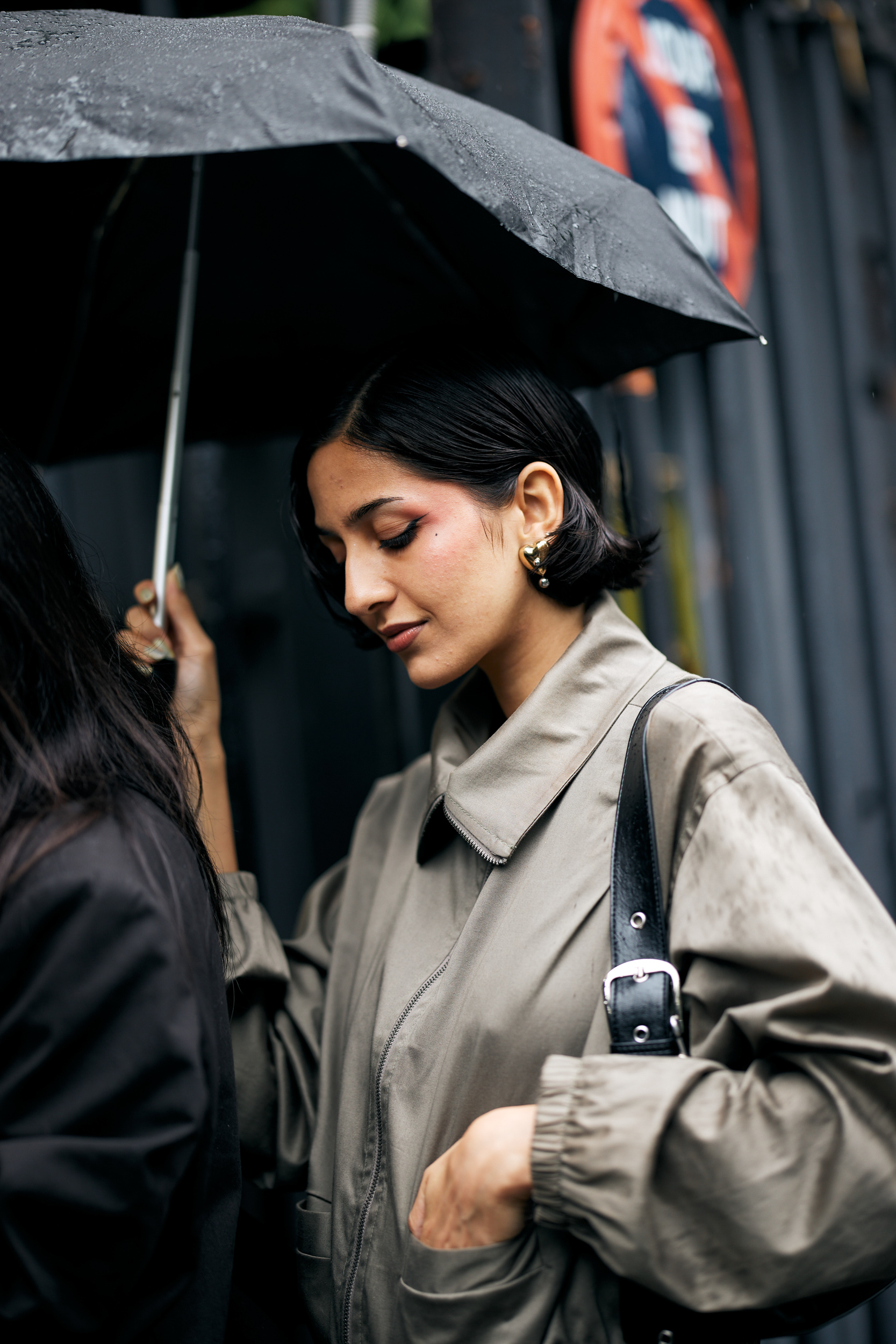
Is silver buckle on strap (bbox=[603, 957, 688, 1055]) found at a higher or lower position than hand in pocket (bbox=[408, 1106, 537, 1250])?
higher

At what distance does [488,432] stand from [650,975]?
0.96m

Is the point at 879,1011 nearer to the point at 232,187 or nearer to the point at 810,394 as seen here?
the point at 232,187

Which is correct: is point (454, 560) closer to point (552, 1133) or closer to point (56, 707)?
point (56, 707)

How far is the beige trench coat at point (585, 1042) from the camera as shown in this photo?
130 cm

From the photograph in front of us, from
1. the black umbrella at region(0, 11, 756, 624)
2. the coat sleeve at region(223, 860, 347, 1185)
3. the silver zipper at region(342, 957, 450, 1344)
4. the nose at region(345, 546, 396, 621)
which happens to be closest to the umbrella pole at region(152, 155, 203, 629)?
the black umbrella at region(0, 11, 756, 624)

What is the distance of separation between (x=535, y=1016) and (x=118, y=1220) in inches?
24.7

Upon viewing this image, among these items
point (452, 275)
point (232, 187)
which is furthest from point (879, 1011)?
point (232, 187)

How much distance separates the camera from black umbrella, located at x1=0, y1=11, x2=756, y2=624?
130 centimetres

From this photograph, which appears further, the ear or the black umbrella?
the ear

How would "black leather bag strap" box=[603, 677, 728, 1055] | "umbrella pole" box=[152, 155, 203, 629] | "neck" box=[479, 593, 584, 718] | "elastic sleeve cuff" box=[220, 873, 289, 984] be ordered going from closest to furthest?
"black leather bag strap" box=[603, 677, 728, 1055] < "neck" box=[479, 593, 584, 718] < "elastic sleeve cuff" box=[220, 873, 289, 984] < "umbrella pole" box=[152, 155, 203, 629]

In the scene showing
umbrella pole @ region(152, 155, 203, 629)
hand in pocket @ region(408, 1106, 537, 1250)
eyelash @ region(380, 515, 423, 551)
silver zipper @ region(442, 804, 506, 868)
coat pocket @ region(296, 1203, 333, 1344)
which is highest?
umbrella pole @ region(152, 155, 203, 629)

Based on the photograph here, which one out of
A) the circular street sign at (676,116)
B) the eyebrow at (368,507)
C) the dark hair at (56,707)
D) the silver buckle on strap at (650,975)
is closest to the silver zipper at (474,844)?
the silver buckle on strap at (650,975)

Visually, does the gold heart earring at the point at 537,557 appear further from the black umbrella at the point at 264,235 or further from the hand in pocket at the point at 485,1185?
the hand in pocket at the point at 485,1185

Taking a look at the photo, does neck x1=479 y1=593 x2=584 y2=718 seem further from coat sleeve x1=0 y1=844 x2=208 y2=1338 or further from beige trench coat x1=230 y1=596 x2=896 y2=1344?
coat sleeve x1=0 y1=844 x2=208 y2=1338
